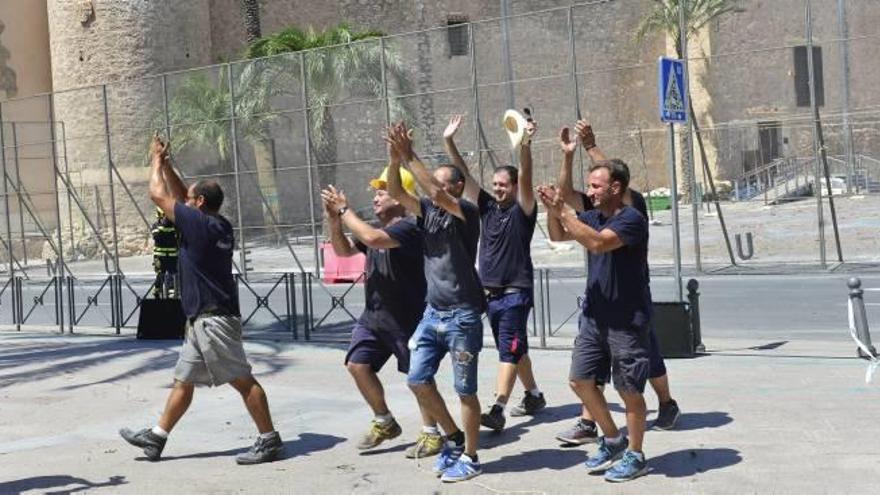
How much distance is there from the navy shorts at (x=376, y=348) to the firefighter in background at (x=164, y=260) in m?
7.50

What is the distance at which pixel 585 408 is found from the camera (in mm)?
7316

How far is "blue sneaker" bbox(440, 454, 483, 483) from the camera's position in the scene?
664 centimetres

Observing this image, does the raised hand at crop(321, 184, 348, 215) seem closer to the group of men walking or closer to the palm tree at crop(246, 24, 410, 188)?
the group of men walking

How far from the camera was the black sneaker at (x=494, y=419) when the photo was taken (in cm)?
778

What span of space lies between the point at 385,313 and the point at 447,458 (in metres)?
1.08

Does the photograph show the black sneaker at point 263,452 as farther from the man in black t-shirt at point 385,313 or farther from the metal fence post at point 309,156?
the metal fence post at point 309,156

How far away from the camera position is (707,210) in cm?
2256

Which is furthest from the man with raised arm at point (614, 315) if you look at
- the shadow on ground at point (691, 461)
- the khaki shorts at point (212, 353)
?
the khaki shorts at point (212, 353)

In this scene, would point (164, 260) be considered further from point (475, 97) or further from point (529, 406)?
point (529, 406)

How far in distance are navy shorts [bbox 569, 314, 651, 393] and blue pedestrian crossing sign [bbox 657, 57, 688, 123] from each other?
4.30 m

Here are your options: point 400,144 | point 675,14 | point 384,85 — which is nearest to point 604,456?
point 400,144

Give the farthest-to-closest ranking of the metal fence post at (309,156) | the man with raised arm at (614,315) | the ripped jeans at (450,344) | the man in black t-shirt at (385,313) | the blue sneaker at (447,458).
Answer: the metal fence post at (309,156)
the man in black t-shirt at (385,313)
the blue sneaker at (447,458)
the ripped jeans at (450,344)
the man with raised arm at (614,315)

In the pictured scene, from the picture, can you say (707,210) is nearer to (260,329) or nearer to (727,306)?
(727,306)

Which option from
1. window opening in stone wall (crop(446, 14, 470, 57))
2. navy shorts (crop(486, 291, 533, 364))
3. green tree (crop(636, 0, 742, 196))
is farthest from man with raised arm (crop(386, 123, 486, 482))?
green tree (crop(636, 0, 742, 196))
